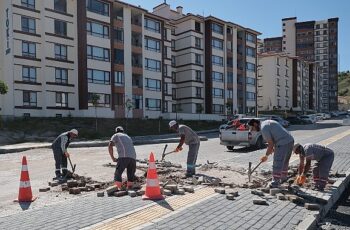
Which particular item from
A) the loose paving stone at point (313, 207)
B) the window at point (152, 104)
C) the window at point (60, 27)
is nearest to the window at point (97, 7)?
the window at point (60, 27)

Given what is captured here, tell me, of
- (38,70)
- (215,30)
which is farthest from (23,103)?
(215,30)

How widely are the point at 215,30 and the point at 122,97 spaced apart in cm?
2296

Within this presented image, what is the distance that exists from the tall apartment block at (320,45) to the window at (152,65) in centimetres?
8028

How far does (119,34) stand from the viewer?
165 feet

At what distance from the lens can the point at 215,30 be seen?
64.4m

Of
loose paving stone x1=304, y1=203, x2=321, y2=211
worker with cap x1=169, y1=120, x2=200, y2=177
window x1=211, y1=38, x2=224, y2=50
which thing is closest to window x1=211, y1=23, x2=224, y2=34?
window x1=211, y1=38, x2=224, y2=50

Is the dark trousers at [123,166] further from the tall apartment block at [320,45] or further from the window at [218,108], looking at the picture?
the tall apartment block at [320,45]

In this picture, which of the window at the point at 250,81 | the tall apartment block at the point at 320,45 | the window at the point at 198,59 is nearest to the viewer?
the window at the point at 198,59

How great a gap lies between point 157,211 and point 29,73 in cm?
3853

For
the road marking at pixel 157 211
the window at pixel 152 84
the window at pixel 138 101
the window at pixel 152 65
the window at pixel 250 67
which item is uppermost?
the window at pixel 250 67

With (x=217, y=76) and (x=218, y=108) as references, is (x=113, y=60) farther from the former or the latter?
(x=218, y=108)

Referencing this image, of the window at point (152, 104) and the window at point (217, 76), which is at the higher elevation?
the window at point (217, 76)

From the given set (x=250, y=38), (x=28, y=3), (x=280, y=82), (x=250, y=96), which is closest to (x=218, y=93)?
(x=250, y=96)

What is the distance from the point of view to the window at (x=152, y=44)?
5381 centimetres
